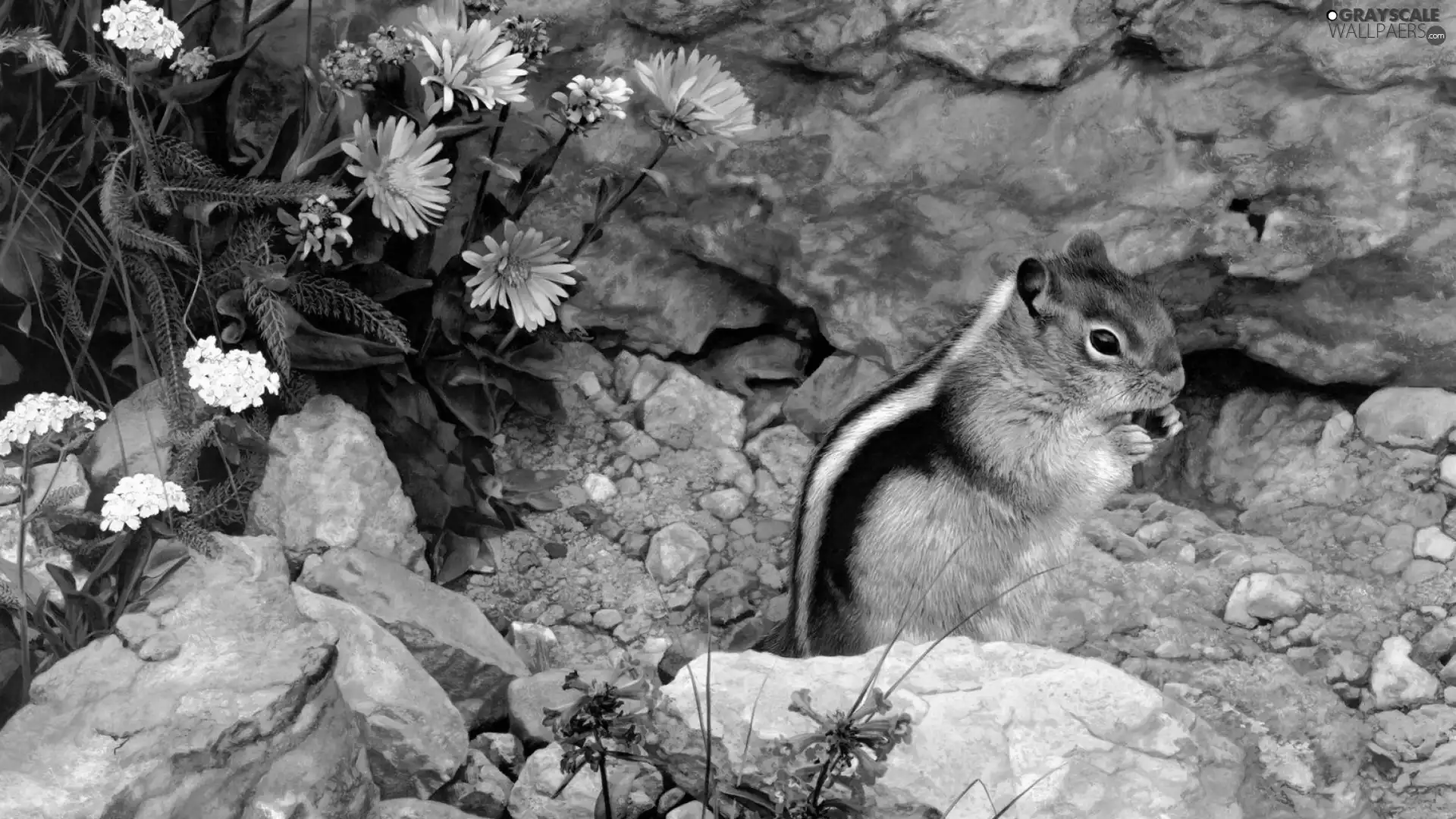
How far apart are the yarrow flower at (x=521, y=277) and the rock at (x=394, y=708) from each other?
1.24 meters

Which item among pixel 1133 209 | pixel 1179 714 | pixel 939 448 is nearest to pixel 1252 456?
pixel 1133 209

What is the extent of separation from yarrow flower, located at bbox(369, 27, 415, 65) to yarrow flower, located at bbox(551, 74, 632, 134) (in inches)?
19.9

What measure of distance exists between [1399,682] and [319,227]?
3.95 metres

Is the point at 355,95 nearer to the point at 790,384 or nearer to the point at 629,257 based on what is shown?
the point at 629,257

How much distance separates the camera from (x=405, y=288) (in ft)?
16.9

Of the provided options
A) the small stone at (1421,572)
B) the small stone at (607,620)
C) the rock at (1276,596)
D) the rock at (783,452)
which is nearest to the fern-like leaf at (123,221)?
the small stone at (607,620)

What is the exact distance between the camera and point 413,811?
384 cm

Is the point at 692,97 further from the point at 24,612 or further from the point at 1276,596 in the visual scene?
the point at 1276,596

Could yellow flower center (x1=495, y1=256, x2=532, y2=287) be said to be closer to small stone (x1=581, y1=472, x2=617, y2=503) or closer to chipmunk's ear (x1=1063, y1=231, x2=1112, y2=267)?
small stone (x1=581, y1=472, x2=617, y2=503)

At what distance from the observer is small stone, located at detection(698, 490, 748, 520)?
19.8ft

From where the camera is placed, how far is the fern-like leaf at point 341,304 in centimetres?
500

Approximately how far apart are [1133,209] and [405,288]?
2.97 metres

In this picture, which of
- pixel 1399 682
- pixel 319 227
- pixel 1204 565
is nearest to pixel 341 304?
pixel 319 227

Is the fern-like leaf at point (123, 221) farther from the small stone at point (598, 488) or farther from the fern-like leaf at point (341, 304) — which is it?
the small stone at point (598, 488)
